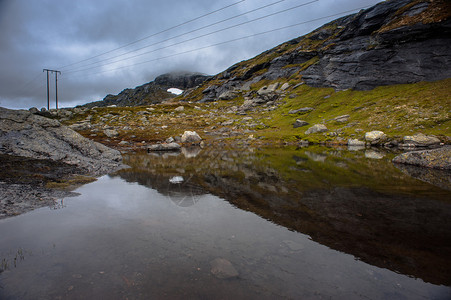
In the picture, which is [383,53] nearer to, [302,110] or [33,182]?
[302,110]

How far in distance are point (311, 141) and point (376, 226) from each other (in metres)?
51.6

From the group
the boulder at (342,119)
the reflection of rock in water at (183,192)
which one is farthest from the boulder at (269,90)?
the reflection of rock in water at (183,192)

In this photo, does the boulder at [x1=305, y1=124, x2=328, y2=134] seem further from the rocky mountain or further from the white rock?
the rocky mountain

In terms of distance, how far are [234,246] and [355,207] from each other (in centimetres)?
761

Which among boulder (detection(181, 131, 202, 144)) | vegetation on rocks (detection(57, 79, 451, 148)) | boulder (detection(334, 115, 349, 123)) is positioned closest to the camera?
vegetation on rocks (detection(57, 79, 451, 148))

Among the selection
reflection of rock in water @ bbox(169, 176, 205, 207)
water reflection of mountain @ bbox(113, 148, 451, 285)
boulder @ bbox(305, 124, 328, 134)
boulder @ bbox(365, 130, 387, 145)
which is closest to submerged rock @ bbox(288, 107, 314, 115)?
boulder @ bbox(305, 124, 328, 134)

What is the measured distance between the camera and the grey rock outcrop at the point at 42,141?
21.6 meters

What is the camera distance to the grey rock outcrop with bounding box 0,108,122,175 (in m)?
21.6

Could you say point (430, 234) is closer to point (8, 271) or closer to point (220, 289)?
point (220, 289)

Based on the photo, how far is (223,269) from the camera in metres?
6.52

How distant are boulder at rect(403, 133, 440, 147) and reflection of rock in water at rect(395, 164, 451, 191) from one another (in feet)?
79.9

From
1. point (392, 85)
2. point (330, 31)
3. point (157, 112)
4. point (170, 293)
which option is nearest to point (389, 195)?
point (170, 293)

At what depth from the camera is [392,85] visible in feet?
259

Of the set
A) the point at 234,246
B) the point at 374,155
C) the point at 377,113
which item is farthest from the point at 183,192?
the point at 377,113
